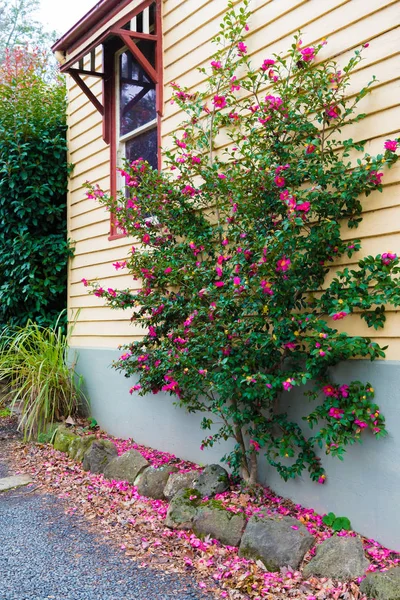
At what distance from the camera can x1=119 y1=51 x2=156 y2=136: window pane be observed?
19.2ft

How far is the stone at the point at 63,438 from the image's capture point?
555 cm

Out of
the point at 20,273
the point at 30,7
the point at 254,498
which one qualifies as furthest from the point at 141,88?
the point at 30,7

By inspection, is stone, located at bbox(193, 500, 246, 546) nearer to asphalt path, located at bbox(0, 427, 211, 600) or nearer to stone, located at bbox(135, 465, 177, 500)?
asphalt path, located at bbox(0, 427, 211, 600)

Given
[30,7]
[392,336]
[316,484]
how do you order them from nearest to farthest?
[392,336] < [316,484] < [30,7]

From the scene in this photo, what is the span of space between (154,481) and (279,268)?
82.1 inches

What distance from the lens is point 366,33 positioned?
136 inches

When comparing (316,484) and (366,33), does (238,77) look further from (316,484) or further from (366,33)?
(316,484)

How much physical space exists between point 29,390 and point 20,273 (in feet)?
5.19

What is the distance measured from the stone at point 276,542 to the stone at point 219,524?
107 millimetres

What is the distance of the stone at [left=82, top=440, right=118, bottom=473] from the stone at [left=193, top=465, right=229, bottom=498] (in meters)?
1.21

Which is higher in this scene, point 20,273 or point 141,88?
point 141,88

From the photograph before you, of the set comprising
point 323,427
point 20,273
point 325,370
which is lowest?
point 323,427

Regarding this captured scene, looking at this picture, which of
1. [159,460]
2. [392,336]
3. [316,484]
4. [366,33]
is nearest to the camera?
[392,336]

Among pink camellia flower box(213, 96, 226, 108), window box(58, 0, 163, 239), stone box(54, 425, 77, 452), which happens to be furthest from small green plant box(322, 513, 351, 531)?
window box(58, 0, 163, 239)
